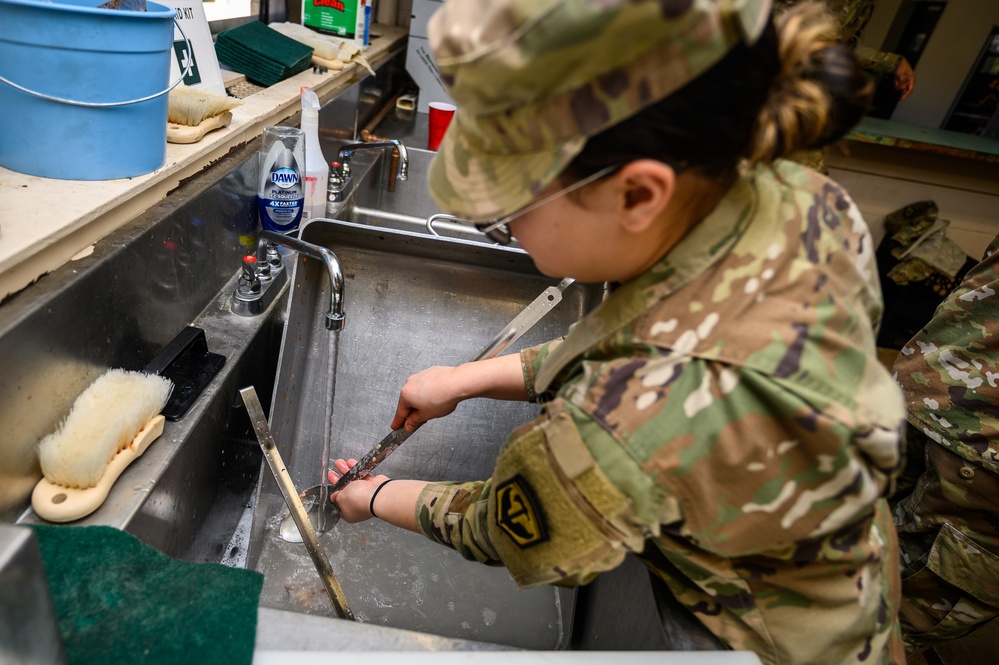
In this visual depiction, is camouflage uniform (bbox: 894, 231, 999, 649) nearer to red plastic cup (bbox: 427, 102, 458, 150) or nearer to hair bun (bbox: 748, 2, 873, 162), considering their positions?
hair bun (bbox: 748, 2, 873, 162)

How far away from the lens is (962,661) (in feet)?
5.72

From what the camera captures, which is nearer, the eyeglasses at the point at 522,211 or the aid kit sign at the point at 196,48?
the eyeglasses at the point at 522,211

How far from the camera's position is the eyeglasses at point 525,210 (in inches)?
18.7

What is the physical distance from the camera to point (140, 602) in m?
0.46

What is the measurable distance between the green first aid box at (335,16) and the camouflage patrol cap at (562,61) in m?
1.99

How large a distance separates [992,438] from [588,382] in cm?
111

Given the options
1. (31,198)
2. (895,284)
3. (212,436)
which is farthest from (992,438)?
(895,284)

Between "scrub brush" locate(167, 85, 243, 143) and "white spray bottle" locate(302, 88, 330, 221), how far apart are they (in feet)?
0.62

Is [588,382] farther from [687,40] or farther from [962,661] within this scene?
[962,661]

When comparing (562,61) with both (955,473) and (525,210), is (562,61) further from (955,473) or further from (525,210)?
(955,473)

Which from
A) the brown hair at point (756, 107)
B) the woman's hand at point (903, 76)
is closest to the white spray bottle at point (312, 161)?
the brown hair at point (756, 107)

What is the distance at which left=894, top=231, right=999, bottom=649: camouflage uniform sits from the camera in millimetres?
1197

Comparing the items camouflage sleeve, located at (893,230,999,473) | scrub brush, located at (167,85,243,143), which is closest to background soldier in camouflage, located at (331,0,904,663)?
scrub brush, located at (167,85,243,143)

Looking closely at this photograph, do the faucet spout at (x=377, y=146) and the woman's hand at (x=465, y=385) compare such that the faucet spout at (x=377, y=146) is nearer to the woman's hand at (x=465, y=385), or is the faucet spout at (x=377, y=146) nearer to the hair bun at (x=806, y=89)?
the woman's hand at (x=465, y=385)
